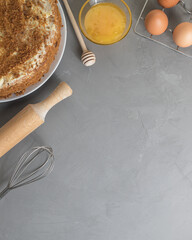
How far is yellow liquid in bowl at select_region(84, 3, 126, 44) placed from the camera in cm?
105

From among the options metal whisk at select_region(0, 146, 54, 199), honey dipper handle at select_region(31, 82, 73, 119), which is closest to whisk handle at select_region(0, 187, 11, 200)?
metal whisk at select_region(0, 146, 54, 199)

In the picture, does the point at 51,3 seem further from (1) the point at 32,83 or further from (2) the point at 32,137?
(2) the point at 32,137

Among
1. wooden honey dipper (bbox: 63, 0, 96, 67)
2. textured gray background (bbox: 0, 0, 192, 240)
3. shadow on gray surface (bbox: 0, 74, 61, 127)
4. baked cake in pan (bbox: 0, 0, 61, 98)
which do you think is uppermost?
baked cake in pan (bbox: 0, 0, 61, 98)

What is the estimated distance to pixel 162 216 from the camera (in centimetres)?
118

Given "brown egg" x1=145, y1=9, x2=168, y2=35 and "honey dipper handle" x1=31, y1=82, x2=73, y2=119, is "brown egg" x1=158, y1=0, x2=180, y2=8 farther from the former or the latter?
"honey dipper handle" x1=31, y1=82, x2=73, y2=119

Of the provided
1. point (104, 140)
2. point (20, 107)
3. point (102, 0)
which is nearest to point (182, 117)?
point (104, 140)

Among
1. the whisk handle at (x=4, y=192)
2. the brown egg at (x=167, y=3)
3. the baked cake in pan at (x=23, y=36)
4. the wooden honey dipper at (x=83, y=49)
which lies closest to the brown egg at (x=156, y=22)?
the brown egg at (x=167, y=3)

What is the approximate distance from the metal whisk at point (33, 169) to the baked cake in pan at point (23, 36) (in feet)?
1.19

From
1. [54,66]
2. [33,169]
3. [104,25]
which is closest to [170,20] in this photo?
[104,25]

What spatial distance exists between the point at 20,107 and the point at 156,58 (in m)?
0.63

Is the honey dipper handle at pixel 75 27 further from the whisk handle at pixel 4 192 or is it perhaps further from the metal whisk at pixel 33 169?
the whisk handle at pixel 4 192

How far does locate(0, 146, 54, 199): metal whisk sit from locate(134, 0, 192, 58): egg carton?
2.16 feet

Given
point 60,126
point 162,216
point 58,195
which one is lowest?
point 162,216

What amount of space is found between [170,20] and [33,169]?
2.91 feet
